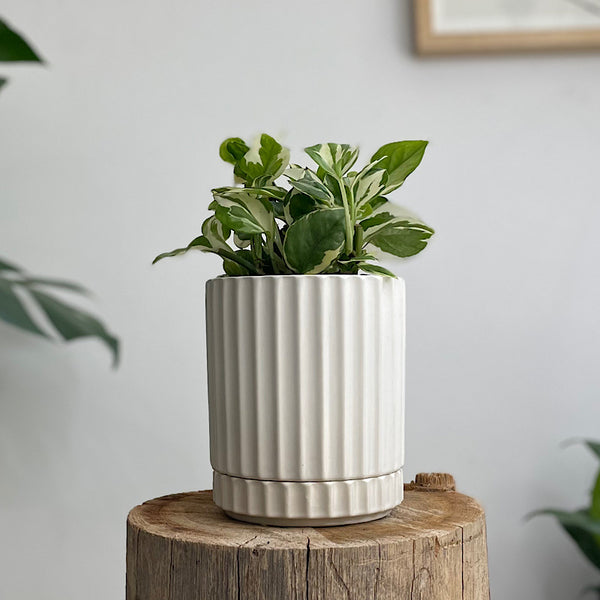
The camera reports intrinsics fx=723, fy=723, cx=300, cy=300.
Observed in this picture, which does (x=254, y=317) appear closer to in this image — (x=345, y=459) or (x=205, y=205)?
(x=345, y=459)

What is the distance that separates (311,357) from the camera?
707 mm

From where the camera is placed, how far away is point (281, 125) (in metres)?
1.32

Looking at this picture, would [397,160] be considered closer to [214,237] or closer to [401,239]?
[401,239]

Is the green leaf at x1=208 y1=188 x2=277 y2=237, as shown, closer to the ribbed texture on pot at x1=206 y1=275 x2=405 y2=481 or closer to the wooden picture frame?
the ribbed texture on pot at x1=206 y1=275 x2=405 y2=481

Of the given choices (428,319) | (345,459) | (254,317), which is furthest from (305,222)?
(428,319)

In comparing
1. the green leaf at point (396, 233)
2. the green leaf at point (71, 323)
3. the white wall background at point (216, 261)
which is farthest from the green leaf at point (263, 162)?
the white wall background at point (216, 261)

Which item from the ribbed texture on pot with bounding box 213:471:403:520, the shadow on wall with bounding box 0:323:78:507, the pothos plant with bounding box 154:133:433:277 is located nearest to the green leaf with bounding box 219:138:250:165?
the pothos plant with bounding box 154:133:433:277

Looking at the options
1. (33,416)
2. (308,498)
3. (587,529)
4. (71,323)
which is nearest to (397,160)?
(308,498)

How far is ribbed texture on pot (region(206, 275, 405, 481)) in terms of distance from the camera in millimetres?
705

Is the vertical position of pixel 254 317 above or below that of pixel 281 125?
below

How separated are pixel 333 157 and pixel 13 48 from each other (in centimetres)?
59

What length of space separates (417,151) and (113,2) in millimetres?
832

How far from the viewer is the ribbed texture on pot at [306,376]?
0.71 m

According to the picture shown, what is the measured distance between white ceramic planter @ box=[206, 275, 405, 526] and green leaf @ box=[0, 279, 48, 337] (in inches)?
16.9
